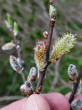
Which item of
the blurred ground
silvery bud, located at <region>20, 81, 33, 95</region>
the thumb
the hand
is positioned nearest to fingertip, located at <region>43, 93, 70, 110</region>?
the hand

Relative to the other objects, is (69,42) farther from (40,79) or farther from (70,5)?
(70,5)

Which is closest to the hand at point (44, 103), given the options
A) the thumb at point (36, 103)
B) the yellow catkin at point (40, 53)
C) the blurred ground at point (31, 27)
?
the thumb at point (36, 103)

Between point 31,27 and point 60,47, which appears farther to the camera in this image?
point 31,27

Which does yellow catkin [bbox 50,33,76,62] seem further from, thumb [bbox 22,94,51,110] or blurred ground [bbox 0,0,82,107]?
blurred ground [bbox 0,0,82,107]

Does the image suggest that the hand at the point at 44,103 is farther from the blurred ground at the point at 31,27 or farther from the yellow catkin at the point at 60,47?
the blurred ground at the point at 31,27

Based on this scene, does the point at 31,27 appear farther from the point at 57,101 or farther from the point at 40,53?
the point at 40,53

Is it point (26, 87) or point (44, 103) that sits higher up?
point (26, 87)

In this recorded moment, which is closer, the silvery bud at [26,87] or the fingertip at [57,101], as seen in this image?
the silvery bud at [26,87]

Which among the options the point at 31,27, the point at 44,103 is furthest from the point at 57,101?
the point at 31,27

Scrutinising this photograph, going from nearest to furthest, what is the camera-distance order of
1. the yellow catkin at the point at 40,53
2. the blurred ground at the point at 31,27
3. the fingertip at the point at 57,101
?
the yellow catkin at the point at 40,53
the fingertip at the point at 57,101
the blurred ground at the point at 31,27

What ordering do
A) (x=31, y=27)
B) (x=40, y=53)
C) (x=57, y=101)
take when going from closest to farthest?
(x=40, y=53), (x=57, y=101), (x=31, y=27)

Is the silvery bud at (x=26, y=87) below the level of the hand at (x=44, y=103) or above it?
above
